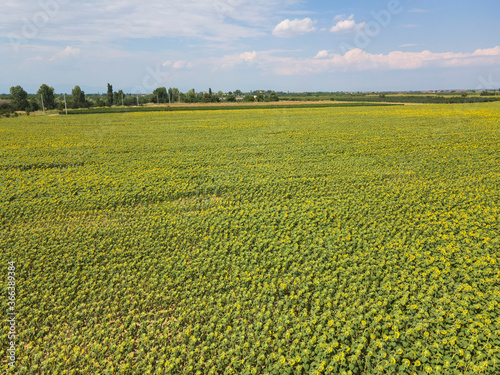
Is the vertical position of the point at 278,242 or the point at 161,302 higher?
the point at 278,242

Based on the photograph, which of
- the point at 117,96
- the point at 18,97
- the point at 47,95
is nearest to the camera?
the point at 18,97

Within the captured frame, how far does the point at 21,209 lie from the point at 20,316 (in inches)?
254

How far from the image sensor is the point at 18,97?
72500mm

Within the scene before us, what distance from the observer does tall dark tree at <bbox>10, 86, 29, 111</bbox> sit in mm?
71456

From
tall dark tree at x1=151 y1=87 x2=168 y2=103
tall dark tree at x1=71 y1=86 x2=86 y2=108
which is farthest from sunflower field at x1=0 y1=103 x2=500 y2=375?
tall dark tree at x1=151 y1=87 x2=168 y2=103

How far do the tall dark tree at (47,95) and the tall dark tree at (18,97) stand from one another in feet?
12.4

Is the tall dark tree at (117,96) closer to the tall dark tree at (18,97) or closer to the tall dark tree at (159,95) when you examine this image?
the tall dark tree at (159,95)

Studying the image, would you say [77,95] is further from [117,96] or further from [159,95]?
[159,95]

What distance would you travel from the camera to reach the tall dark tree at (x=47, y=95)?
75588 millimetres

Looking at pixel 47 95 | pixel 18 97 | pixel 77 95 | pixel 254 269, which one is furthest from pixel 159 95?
pixel 254 269

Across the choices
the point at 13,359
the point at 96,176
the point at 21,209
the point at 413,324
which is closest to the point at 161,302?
the point at 13,359

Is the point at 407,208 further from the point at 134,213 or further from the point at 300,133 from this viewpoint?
the point at 300,133

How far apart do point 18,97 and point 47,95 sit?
21.5ft

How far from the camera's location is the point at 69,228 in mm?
10312
